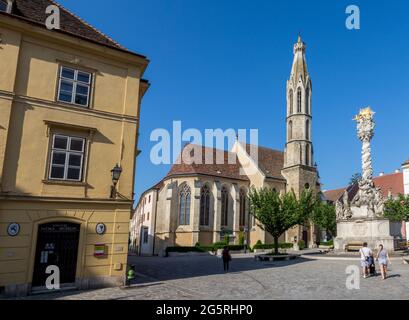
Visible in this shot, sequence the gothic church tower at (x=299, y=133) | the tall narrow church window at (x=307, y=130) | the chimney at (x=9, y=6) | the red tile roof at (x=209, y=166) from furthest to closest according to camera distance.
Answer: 1. the tall narrow church window at (x=307, y=130)
2. the gothic church tower at (x=299, y=133)
3. the red tile roof at (x=209, y=166)
4. the chimney at (x=9, y=6)

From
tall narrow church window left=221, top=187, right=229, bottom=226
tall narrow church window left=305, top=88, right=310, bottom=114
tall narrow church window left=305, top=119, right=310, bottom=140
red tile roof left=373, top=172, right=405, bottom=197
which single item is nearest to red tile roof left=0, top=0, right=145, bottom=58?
tall narrow church window left=221, top=187, right=229, bottom=226

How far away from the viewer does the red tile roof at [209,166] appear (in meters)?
46.7

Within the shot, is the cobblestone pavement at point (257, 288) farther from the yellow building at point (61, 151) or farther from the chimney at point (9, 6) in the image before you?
the chimney at point (9, 6)

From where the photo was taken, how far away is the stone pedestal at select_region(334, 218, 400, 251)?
88.0 feet

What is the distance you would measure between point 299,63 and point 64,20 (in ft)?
158

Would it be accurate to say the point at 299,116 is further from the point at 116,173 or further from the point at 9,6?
the point at 9,6

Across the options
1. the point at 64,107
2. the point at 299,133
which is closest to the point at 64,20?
the point at 64,107

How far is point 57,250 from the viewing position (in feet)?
42.4

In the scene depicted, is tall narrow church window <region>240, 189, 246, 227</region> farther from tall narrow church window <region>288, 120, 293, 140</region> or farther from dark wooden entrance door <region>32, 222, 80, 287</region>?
dark wooden entrance door <region>32, 222, 80, 287</region>

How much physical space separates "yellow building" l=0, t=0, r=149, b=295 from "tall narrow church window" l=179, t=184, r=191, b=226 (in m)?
30.8

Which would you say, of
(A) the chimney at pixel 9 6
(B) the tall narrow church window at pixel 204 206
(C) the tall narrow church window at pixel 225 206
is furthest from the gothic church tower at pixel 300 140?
(A) the chimney at pixel 9 6

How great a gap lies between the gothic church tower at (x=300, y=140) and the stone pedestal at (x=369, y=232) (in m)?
19.8
